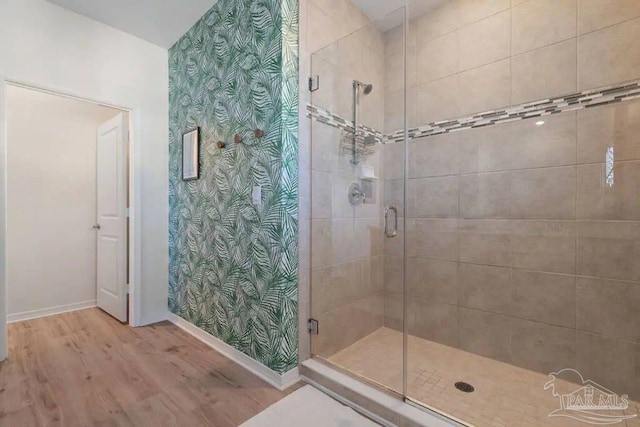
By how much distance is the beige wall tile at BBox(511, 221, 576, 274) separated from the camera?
1.83 m

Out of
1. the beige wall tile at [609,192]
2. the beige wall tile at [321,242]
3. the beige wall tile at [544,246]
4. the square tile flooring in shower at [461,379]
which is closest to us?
the square tile flooring in shower at [461,379]

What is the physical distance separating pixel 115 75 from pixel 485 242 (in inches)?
132

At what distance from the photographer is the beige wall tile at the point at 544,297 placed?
1.83 m

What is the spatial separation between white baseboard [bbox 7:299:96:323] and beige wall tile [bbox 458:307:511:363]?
376 centimetres

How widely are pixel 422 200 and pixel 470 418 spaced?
1.46m

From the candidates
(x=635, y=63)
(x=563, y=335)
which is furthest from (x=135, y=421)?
(x=635, y=63)

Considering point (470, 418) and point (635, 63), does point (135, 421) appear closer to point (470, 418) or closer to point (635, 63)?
point (470, 418)

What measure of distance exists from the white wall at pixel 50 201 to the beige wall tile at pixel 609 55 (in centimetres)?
394

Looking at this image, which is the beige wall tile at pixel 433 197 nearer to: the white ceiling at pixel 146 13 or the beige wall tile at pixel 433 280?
the beige wall tile at pixel 433 280

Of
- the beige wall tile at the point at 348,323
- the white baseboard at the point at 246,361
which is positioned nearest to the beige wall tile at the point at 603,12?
the beige wall tile at the point at 348,323

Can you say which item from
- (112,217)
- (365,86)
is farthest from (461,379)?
(112,217)

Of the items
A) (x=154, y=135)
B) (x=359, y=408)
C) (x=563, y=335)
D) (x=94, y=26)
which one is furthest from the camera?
(x=154, y=135)

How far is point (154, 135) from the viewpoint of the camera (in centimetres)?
286

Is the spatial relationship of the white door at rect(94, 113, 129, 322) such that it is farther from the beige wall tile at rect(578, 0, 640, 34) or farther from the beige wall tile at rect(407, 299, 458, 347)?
the beige wall tile at rect(578, 0, 640, 34)
